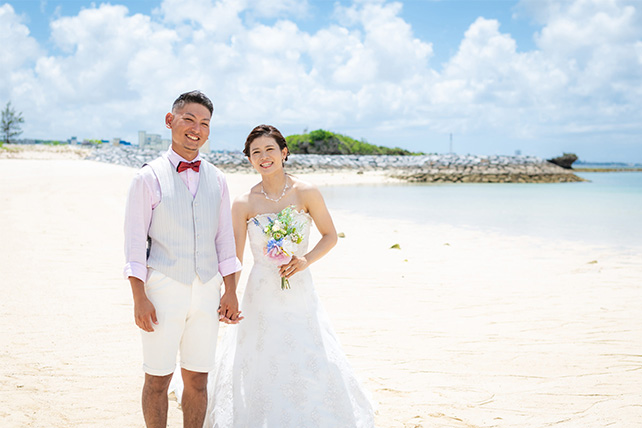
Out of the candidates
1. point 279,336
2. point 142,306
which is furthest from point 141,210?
point 279,336

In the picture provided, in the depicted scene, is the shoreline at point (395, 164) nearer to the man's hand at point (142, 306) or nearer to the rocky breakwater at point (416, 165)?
the rocky breakwater at point (416, 165)

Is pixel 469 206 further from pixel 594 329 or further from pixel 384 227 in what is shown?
pixel 594 329

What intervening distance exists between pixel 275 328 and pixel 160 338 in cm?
87

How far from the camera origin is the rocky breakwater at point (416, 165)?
40.7m

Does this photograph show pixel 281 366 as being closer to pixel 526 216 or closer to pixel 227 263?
pixel 227 263

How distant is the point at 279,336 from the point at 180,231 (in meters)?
1.07

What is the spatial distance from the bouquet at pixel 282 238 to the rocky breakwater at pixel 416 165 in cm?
3464

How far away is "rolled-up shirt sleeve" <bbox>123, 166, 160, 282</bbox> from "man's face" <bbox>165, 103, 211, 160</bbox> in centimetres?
26

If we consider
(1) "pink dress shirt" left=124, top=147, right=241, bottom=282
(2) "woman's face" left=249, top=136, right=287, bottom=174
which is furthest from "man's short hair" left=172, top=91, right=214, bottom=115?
(2) "woman's face" left=249, top=136, right=287, bottom=174

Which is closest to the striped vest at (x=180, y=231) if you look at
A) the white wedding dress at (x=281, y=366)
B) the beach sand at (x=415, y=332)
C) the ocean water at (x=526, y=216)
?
the white wedding dress at (x=281, y=366)

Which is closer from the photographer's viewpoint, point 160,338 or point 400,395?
point 160,338

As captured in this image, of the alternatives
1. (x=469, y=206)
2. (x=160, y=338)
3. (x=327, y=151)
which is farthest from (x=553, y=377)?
(x=327, y=151)

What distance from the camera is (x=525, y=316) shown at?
6164 millimetres

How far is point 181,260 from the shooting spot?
2.73 m
